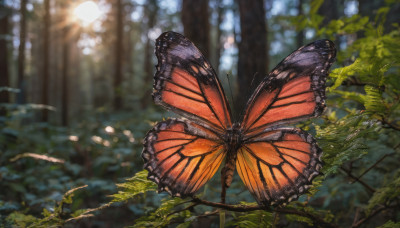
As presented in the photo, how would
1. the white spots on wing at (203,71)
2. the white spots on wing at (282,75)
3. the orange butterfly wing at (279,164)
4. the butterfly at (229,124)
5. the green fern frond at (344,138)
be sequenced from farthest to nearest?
the white spots on wing at (203,71) → the white spots on wing at (282,75) → the butterfly at (229,124) → the orange butterfly wing at (279,164) → the green fern frond at (344,138)

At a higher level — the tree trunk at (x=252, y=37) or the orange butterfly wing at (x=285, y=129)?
the tree trunk at (x=252, y=37)

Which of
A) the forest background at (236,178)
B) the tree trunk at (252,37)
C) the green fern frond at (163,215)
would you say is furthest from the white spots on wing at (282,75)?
the tree trunk at (252,37)

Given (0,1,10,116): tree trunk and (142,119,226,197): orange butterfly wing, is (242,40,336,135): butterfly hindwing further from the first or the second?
(0,1,10,116): tree trunk

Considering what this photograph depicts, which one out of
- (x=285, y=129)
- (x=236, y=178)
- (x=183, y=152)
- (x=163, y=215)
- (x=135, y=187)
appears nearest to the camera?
(x=135, y=187)

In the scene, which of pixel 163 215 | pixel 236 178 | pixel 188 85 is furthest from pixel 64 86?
pixel 163 215

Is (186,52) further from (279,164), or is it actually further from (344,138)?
(344,138)

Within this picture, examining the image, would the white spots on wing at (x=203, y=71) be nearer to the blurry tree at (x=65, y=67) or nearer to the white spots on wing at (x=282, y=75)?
the white spots on wing at (x=282, y=75)

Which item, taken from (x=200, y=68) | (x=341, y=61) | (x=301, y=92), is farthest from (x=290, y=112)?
(x=341, y=61)

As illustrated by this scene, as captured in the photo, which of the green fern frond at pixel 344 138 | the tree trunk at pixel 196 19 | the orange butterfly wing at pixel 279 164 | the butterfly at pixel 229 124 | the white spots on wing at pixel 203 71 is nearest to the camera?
the green fern frond at pixel 344 138
